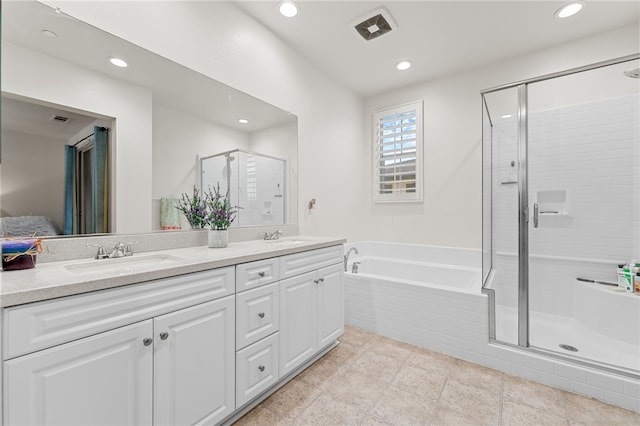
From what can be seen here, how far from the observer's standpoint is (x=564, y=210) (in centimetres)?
260

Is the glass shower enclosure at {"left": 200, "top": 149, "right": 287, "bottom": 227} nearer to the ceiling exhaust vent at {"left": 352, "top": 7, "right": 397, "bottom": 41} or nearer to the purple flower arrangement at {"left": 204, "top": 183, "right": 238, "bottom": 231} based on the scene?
the purple flower arrangement at {"left": 204, "top": 183, "right": 238, "bottom": 231}

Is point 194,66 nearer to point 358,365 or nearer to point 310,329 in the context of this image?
point 310,329

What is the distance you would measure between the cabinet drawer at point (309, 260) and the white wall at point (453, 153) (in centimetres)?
154

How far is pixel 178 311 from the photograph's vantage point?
1.19 m

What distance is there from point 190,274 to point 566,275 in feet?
10.2

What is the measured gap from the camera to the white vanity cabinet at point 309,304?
1719 mm

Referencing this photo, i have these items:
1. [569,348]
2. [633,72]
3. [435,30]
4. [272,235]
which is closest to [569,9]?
[633,72]

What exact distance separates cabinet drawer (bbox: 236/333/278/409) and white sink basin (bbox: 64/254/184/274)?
61 centimetres

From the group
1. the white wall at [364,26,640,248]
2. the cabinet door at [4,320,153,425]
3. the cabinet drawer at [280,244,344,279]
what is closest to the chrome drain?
the white wall at [364,26,640,248]

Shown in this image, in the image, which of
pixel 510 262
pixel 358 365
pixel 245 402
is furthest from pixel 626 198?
pixel 245 402

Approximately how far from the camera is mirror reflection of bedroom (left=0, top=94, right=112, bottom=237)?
1.23m

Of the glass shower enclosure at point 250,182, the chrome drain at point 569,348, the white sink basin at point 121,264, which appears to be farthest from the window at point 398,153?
the white sink basin at point 121,264

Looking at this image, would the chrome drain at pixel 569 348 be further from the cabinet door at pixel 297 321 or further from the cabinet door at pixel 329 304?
the cabinet door at pixel 297 321

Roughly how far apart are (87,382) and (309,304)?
1.17 m
